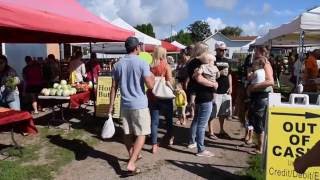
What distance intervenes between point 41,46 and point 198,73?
50.3 ft

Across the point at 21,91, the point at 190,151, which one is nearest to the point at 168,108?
the point at 190,151

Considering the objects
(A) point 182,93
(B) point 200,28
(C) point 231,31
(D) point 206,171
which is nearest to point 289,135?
(D) point 206,171

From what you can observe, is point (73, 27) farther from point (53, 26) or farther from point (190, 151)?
point (190, 151)

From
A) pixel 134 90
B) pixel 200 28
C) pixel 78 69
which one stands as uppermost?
pixel 200 28

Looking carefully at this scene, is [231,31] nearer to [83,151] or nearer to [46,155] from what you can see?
[83,151]

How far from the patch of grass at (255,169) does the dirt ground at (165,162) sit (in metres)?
0.11

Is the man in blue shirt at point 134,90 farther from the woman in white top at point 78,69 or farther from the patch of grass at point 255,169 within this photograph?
the woman in white top at point 78,69

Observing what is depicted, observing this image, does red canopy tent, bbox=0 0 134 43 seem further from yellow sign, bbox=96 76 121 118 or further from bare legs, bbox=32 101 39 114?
bare legs, bbox=32 101 39 114

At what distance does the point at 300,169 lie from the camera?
6.44 feet

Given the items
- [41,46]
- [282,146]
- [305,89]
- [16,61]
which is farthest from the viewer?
[41,46]

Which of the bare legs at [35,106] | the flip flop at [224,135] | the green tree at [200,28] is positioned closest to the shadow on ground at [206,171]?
the flip flop at [224,135]

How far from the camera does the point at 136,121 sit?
5848mm

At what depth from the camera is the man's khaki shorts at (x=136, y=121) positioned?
5.82 meters

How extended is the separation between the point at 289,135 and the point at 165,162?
2138mm
